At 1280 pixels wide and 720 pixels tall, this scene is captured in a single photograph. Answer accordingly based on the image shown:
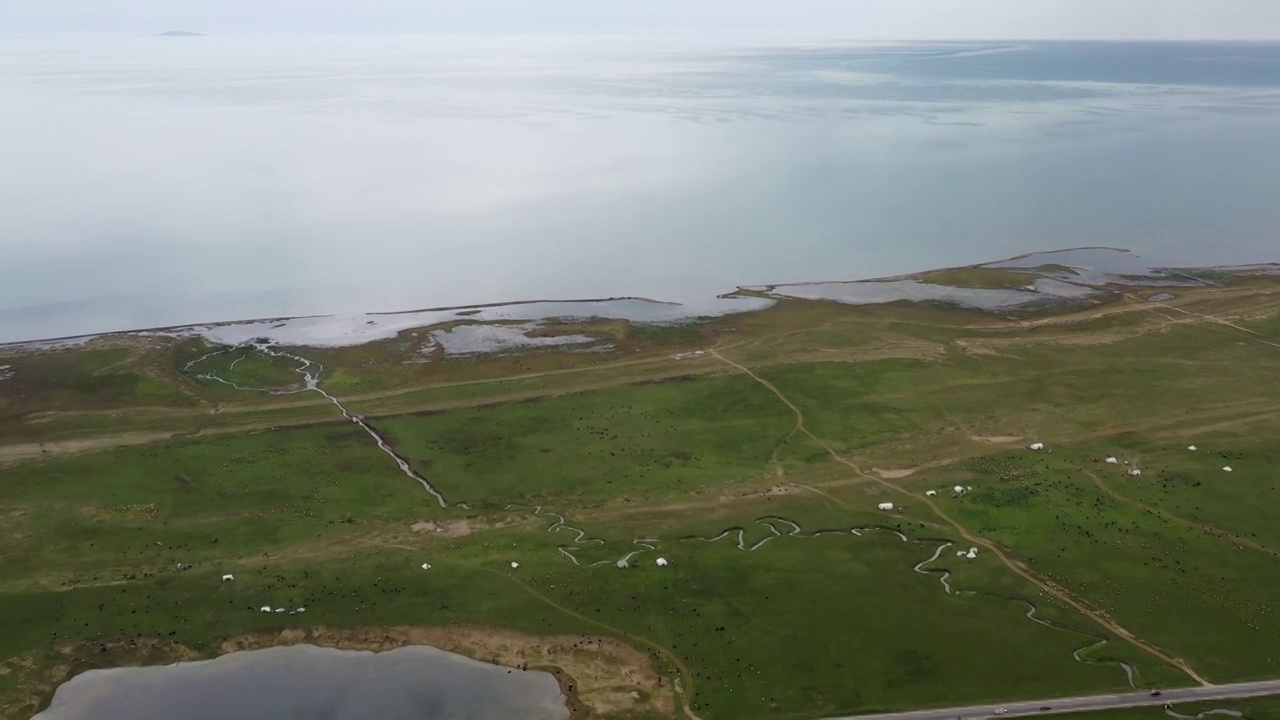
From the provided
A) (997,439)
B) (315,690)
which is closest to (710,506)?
(997,439)

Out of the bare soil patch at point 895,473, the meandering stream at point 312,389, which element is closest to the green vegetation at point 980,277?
the bare soil patch at point 895,473

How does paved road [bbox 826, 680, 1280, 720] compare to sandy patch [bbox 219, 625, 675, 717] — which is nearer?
paved road [bbox 826, 680, 1280, 720]

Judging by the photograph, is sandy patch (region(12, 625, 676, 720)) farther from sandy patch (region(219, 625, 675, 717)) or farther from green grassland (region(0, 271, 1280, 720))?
green grassland (region(0, 271, 1280, 720))

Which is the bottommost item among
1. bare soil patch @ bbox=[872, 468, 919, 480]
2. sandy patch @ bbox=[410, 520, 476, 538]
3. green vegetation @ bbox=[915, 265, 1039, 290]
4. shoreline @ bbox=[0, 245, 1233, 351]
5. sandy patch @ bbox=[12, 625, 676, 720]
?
sandy patch @ bbox=[12, 625, 676, 720]

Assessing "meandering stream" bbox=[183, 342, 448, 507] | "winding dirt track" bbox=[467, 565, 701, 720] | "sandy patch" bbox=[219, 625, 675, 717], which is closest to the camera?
"sandy patch" bbox=[219, 625, 675, 717]

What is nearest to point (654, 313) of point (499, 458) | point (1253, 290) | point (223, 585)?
point (499, 458)

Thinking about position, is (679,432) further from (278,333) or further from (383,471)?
(278,333)

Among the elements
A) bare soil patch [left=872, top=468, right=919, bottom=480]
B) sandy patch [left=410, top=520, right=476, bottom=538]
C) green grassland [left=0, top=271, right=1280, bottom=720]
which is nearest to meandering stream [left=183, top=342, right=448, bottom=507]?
green grassland [left=0, top=271, right=1280, bottom=720]
